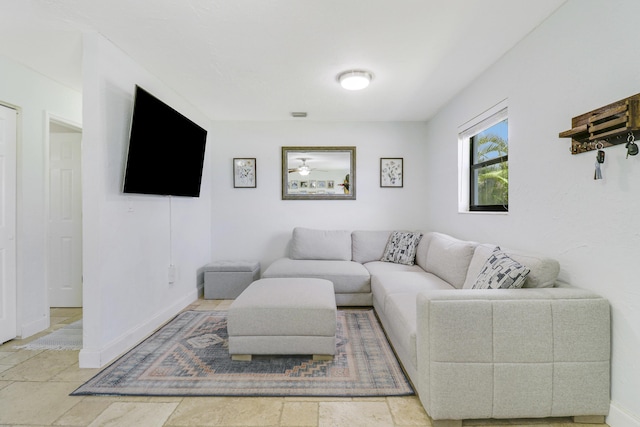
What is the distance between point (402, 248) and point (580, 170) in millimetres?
2173

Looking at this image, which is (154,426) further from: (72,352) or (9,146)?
(9,146)

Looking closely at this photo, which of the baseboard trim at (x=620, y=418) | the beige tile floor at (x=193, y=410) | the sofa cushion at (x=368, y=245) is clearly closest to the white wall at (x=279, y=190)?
the sofa cushion at (x=368, y=245)

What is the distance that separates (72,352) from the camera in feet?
7.70

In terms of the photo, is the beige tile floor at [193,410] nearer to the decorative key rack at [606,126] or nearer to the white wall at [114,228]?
the white wall at [114,228]

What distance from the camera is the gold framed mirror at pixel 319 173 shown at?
13.9ft

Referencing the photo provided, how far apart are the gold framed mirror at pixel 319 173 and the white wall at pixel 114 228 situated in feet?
5.71

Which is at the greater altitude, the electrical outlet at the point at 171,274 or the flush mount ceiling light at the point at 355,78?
the flush mount ceiling light at the point at 355,78

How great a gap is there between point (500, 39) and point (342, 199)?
8.39 feet

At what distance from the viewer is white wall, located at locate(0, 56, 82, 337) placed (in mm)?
2592

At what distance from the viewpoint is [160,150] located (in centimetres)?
264

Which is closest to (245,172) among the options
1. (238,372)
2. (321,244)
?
(321,244)

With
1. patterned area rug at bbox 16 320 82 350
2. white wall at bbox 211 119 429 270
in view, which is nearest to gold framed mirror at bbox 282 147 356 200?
white wall at bbox 211 119 429 270

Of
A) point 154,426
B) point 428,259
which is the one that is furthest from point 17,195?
point 428,259

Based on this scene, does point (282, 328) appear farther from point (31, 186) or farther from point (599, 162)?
A: point (31, 186)
